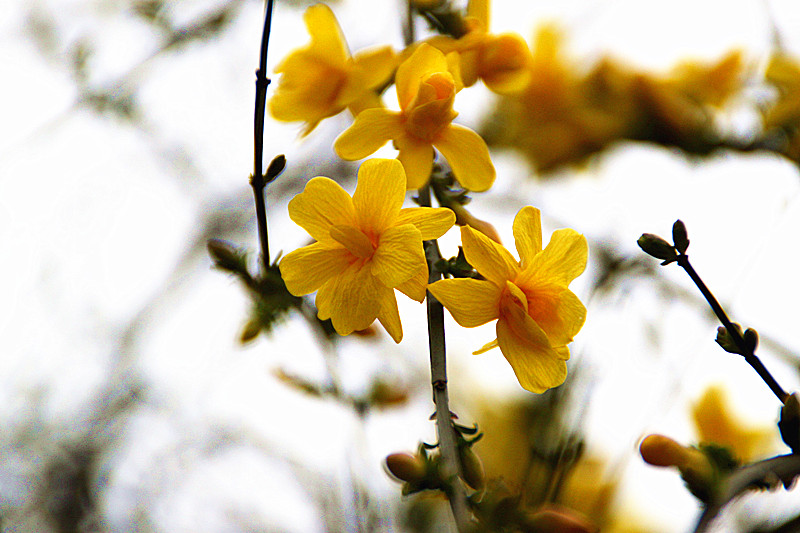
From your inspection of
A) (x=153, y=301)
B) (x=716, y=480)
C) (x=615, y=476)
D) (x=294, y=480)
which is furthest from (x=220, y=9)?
(x=716, y=480)

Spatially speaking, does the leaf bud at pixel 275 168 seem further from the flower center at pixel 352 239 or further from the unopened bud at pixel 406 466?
the unopened bud at pixel 406 466

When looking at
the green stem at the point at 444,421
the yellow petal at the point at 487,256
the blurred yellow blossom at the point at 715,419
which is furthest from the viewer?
the blurred yellow blossom at the point at 715,419

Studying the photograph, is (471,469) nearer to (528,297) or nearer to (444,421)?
(444,421)

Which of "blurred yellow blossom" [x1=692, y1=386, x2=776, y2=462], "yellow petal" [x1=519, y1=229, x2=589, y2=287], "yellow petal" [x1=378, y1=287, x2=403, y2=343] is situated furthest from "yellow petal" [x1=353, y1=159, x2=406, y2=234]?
"blurred yellow blossom" [x1=692, y1=386, x2=776, y2=462]

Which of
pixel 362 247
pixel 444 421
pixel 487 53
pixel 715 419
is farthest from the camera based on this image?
pixel 715 419

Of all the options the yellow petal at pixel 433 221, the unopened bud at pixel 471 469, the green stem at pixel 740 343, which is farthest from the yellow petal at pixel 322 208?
the green stem at pixel 740 343

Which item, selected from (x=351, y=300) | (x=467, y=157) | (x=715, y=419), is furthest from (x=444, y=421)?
(x=715, y=419)

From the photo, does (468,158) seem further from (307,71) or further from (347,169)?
(347,169)
